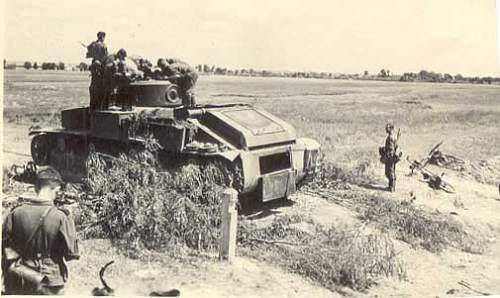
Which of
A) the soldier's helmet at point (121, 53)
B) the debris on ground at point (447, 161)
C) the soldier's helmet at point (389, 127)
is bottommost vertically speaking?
the debris on ground at point (447, 161)

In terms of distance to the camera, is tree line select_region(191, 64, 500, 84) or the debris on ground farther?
the debris on ground

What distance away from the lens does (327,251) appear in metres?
5.70

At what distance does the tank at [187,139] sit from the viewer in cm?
584

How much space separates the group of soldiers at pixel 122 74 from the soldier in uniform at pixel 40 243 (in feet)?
5.17

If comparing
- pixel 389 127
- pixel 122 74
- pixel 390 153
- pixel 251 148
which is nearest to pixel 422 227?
pixel 390 153

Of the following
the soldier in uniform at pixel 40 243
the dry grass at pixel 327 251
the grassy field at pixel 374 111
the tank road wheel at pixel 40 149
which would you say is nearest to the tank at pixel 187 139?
the tank road wheel at pixel 40 149

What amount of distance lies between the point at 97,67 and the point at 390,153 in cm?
300

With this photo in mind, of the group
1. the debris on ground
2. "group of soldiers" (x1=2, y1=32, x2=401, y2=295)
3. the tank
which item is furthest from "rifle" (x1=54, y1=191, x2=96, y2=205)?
the debris on ground

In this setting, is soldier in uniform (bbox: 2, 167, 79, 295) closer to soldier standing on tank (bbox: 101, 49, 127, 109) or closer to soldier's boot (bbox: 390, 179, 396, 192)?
soldier standing on tank (bbox: 101, 49, 127, 109)

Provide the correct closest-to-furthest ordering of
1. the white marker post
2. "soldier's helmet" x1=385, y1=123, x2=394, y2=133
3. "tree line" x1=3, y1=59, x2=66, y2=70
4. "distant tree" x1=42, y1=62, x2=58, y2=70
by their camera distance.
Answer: "tree line" x1=3, y1=59, x2=66, y2=70
the white marker post
"distant tree" x1=42, y1=62, x2=58, y2=70
"soldier's helmet" x1=385, y1=123, x2=394, y2=133

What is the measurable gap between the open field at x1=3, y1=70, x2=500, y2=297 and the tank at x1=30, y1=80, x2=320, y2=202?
0.22m

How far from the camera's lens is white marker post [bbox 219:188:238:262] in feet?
17.4

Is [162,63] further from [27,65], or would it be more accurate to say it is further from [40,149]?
[40,149]

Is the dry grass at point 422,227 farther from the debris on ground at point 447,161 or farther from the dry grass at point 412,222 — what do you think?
the debris on ground at point 447,161
